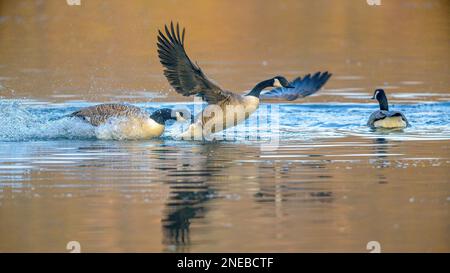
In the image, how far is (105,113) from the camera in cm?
1291

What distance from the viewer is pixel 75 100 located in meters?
16.6

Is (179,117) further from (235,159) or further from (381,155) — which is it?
(381,155)

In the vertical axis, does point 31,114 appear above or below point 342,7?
below

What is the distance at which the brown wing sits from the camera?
12891 millimetres

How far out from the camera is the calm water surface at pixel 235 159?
7.56 meters

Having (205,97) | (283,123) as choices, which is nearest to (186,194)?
(205,97)

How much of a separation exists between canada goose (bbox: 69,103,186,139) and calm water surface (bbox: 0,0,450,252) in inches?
8.7

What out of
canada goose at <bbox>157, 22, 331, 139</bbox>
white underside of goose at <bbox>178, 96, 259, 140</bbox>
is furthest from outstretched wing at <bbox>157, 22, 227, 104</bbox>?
white underside of goose at <bbox>178, 96, 259, 140</bbox>

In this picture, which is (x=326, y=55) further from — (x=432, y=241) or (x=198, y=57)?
(x=432, y=241)

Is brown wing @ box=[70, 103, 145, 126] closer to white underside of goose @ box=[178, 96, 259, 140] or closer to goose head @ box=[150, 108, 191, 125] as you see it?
goose head @ box=[150, 108, 191, 125]

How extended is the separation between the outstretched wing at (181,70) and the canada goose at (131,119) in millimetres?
528

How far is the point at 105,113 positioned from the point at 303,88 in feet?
10.1
